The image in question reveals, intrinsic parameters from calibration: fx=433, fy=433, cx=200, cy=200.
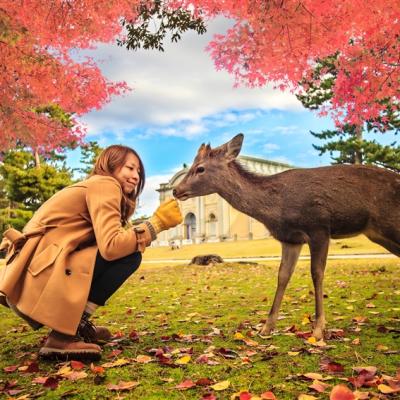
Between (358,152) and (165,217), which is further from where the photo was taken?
(358,152)

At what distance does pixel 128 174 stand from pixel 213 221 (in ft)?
182

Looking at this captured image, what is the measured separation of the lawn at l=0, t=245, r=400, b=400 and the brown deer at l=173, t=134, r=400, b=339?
0.46 m

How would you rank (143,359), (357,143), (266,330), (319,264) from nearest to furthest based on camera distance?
(143,359)
(319,264)
(266,330)
(357,143)

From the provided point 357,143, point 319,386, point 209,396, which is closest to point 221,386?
point 209,396

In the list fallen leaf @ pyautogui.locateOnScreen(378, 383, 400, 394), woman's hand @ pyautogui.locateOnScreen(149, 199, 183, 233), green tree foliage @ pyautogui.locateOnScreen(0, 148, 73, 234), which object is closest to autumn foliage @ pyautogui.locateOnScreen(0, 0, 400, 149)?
woman's hand @ pyautogui.locateOnScreen(149, 199, 183, 233)

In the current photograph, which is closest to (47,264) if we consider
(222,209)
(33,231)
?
(33,231)

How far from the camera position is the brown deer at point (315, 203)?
407cm

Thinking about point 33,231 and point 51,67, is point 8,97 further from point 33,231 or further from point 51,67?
point 33,231

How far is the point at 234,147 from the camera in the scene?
4.60 m

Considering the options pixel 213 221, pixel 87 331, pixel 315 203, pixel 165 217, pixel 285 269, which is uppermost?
pixel 213 221

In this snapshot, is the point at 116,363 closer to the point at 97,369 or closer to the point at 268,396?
the point at 97,369

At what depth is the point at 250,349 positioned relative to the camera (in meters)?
3.69

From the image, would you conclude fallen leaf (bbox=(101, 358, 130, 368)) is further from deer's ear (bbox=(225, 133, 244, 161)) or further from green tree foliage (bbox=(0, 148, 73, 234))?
green tree foliage (bbox=(0, 148, 73, 234))

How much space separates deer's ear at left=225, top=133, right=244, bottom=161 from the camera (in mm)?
4535
